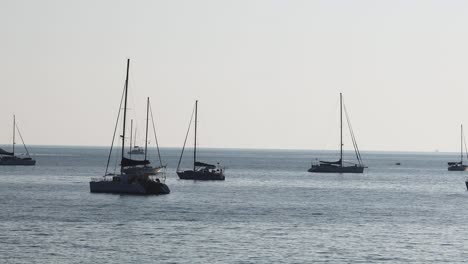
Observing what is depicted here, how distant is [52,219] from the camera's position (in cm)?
8188

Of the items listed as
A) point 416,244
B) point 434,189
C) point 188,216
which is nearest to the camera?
point 416,244

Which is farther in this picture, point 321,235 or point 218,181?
point 218,181

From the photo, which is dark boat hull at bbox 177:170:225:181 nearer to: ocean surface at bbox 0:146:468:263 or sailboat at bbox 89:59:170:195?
ocean surface at bbox 0:146:468:263

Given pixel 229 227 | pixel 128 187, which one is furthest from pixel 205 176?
pixel 229 227

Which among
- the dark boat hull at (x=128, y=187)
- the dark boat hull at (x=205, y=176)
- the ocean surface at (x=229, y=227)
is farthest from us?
the dark boat hull at (x=205, y=176)

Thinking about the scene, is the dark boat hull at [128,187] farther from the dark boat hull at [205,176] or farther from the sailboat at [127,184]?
the dark boat hull at [205,176]

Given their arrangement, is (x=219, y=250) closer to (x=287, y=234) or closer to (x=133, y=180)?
(x=287, y=234)

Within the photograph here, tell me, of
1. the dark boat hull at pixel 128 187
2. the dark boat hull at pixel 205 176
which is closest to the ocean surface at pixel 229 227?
the dark boat hull at pixel 128 187

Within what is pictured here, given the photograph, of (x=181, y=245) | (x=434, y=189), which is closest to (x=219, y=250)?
(x=181, y=245)

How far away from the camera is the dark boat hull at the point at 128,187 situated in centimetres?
10906

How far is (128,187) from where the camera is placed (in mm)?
109062

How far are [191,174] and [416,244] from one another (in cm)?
9136

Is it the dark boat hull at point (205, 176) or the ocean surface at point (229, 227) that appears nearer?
the ocean surface at point (229, 227)

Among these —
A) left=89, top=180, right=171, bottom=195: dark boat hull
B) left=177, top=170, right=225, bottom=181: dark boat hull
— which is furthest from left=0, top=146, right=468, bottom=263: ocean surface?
left=177, top=170, right=225, bottom=181: dark boat hull
